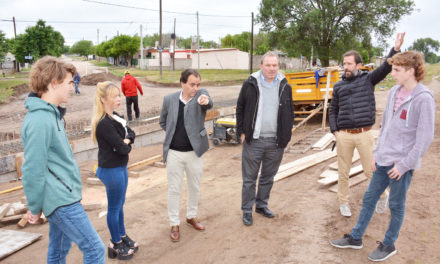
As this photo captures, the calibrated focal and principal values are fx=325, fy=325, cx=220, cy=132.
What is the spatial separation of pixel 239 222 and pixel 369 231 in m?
1.57

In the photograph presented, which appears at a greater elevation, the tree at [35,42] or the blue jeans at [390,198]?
the tree at [35,42]

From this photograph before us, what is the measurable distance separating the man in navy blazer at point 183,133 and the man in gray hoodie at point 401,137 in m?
1.85

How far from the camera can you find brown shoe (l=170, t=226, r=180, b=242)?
383 centimetres

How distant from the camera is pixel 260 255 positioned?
345 cm

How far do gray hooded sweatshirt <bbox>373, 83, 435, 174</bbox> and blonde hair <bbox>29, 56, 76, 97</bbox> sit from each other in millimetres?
2878

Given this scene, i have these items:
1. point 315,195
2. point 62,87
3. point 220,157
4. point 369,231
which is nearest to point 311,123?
point 220,157

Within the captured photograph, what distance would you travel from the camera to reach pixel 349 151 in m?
4.13

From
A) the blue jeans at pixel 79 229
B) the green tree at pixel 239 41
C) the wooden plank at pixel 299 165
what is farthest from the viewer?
the green tree at pixel 239 41

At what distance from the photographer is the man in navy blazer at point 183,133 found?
12.1 ft

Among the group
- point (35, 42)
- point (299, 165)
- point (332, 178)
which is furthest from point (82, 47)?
point (332, 178)

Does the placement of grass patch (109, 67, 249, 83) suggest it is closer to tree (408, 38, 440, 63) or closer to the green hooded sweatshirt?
the green hooded sweatshirt

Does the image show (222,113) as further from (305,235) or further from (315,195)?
(305,235)

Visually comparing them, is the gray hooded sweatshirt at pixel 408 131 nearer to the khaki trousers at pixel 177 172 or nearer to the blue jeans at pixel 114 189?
the khaki trousers at pixel 177 172

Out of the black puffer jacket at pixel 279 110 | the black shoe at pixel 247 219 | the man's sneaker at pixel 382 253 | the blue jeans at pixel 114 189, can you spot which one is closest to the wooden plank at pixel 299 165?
the black shoe at pixel 247 219
